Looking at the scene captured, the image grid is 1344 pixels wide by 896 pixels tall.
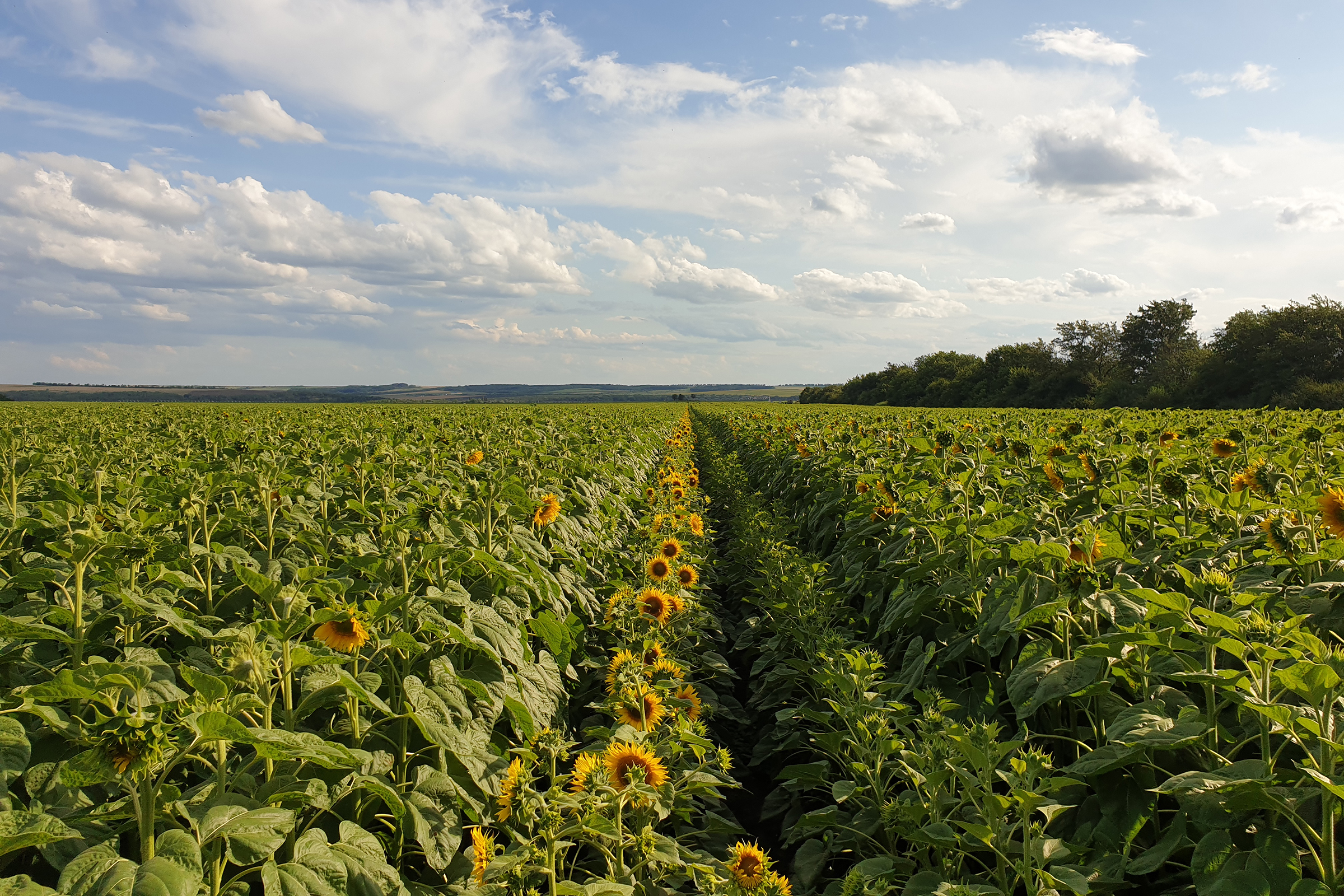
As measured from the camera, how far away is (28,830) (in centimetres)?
155

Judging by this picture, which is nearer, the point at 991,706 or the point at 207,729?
the point at 207,729

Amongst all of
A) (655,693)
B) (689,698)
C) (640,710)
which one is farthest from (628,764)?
(689,698)

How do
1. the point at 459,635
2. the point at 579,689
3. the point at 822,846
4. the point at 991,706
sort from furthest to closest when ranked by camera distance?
the point at 579,689
the point at 991,706
the point at 822,846
the point at 459,635

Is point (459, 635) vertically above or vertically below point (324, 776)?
above

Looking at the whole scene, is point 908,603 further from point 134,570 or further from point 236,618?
point 134,570

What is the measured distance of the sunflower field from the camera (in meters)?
1.87

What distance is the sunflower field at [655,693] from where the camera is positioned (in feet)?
6.14

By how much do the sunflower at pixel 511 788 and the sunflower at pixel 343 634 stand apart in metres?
0.68

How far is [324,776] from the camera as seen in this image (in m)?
2.32

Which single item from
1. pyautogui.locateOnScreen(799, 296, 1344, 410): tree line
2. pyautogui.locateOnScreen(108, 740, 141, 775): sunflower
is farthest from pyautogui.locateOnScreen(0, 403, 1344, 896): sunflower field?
pyautogui.locateOnScreen(799, 296, 1344, 410): tree line

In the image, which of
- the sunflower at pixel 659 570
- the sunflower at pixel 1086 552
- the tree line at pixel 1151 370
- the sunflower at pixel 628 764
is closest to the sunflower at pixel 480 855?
the sunflower at pixel 628 764

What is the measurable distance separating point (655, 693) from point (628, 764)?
0.92 meters

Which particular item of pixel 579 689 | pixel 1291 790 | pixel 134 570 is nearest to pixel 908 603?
pixel 1291 790

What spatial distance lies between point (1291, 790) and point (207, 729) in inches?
117
